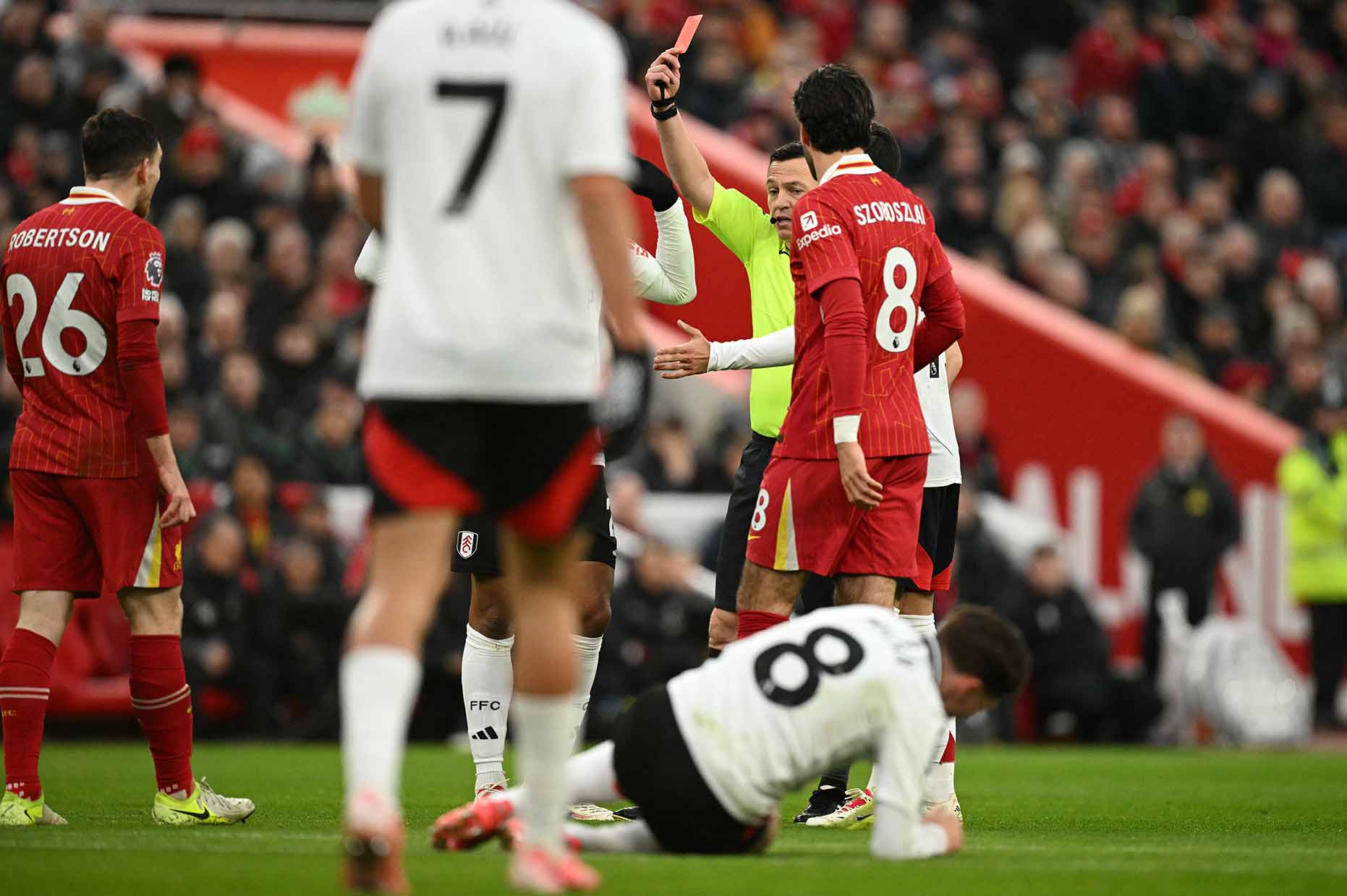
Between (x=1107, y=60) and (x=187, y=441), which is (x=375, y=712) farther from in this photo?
(x=1107, y=60)

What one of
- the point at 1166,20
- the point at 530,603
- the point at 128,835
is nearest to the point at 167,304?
the point at 128,835

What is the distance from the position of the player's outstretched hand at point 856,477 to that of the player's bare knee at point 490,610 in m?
1.56

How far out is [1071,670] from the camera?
1486 cm

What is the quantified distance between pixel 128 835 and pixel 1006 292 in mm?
12011

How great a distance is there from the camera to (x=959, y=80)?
2022cm

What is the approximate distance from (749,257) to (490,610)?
184cm

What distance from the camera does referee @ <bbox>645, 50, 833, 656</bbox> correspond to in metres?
7.77

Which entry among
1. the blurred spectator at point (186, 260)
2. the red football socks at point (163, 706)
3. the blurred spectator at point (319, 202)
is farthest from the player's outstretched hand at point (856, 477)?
the blurred spectator at point (319, 202)

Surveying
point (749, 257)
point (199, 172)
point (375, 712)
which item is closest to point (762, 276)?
point (749, 257)

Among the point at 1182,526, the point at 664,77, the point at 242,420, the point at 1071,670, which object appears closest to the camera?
the point at 664,77

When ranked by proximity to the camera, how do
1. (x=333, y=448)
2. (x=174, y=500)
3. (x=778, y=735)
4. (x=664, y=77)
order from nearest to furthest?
1. (x=778, y=735)
2. (x=174, y=500)
3. (x=664, y=77)
4. (x=333, y=448)

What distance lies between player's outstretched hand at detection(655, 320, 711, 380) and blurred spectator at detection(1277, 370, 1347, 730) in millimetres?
9723

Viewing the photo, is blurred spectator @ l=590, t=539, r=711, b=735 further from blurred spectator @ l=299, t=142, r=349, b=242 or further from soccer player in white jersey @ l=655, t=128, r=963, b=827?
soccer player in white jersey @ l=655, t=128, r=963, b=827

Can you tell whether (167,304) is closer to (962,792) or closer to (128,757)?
(128,757)
